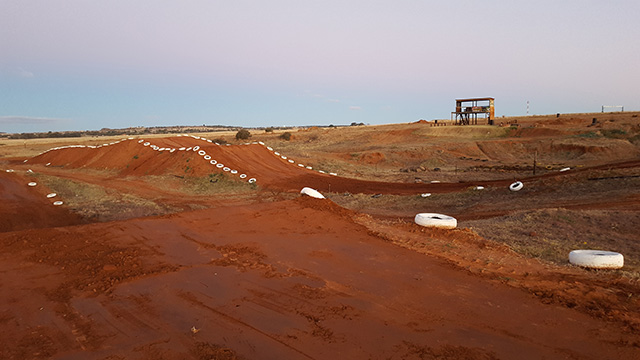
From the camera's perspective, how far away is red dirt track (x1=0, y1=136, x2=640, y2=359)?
498 cm

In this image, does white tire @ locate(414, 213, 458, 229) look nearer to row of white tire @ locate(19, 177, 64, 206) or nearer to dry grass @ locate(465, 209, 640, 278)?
A: dry grass @ locate(465, 209, 640, 278)

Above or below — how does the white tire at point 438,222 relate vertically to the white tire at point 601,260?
above

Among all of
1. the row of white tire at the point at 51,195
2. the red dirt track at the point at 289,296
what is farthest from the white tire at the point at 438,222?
the row of white tire at the point at 51,195

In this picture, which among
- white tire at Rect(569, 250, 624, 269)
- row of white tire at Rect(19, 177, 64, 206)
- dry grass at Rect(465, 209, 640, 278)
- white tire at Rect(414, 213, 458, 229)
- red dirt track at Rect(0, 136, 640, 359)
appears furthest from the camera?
row of white tire at Rect(19, 177, 64, 206)

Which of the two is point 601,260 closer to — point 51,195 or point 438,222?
point 438,222

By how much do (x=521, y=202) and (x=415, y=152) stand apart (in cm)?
2357

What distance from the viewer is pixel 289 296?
21.2 feet

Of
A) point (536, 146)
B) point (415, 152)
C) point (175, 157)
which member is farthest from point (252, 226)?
point (536, 146)

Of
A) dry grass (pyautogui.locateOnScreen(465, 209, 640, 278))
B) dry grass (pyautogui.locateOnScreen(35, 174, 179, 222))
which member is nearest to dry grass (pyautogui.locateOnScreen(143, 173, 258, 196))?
dry grass (pyautogui.locateOnScreen(35, 174, 179, 222))

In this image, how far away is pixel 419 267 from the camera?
25.3 ft

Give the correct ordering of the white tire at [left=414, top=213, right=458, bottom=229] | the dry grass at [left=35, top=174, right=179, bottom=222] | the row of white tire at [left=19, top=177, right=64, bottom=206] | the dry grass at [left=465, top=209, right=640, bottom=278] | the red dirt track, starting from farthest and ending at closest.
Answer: the row of white tire at [left=19, top=177, right=64, bottom=206] < the dry grass at [left=35, top=174, right=179, bottom=222] < the white tire at [left=414, top=213, right=458, bottom=229] < the dry grass at [left=465, top=209, right=640, bottom=278] < the red dirt track

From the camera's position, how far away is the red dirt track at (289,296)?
16.4ft

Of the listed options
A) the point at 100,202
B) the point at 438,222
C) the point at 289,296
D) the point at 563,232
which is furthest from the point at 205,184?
the point at 563,232

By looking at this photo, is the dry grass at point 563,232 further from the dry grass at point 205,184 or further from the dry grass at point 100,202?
the dry grass at point 205,184
